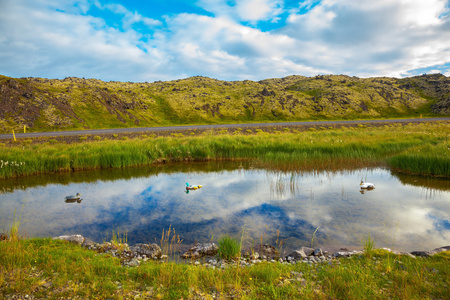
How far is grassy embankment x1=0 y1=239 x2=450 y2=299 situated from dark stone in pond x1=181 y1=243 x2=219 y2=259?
1.43 meters

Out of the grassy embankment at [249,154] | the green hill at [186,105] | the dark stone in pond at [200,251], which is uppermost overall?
→ the green hill at [186,105]

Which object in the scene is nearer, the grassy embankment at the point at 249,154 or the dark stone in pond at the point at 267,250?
the dark stone in pond at the point at 267,250

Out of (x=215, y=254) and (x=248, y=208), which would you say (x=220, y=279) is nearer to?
(x=215, y=254)

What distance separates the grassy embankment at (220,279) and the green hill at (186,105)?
6491 cm

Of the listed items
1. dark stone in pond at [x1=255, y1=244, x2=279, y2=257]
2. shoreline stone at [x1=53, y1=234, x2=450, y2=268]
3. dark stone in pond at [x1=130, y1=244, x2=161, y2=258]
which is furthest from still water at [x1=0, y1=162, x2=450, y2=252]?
dark stone in pond at [x1=130, y1=244, x2=161, y2=258]

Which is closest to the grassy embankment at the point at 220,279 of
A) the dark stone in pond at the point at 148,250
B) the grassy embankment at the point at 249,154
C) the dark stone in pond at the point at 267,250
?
the dark stone in pond at the point at 148,250

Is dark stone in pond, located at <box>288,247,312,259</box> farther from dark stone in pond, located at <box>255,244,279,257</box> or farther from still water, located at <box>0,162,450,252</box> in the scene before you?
still water, located at <box>0,162,450,252</box>

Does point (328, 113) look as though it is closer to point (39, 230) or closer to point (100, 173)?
point (100, 173)

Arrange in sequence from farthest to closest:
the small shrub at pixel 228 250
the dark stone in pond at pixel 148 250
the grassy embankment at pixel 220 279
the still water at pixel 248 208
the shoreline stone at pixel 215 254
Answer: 1. the still water at pixel 248 208
2. the dark stone in pond at pixel 148 250
3. the small shrub at pixel 228 250
4. the shoreline stone at pixel 215 254
5. the grassy embankment at pixel 220 279

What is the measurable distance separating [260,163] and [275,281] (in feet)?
51.6

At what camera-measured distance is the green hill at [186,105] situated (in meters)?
65.3

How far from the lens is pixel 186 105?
362 ft

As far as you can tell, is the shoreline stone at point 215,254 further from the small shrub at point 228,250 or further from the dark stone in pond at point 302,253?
the small shrub at point 228,250

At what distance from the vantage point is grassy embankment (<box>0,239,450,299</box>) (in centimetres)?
465
